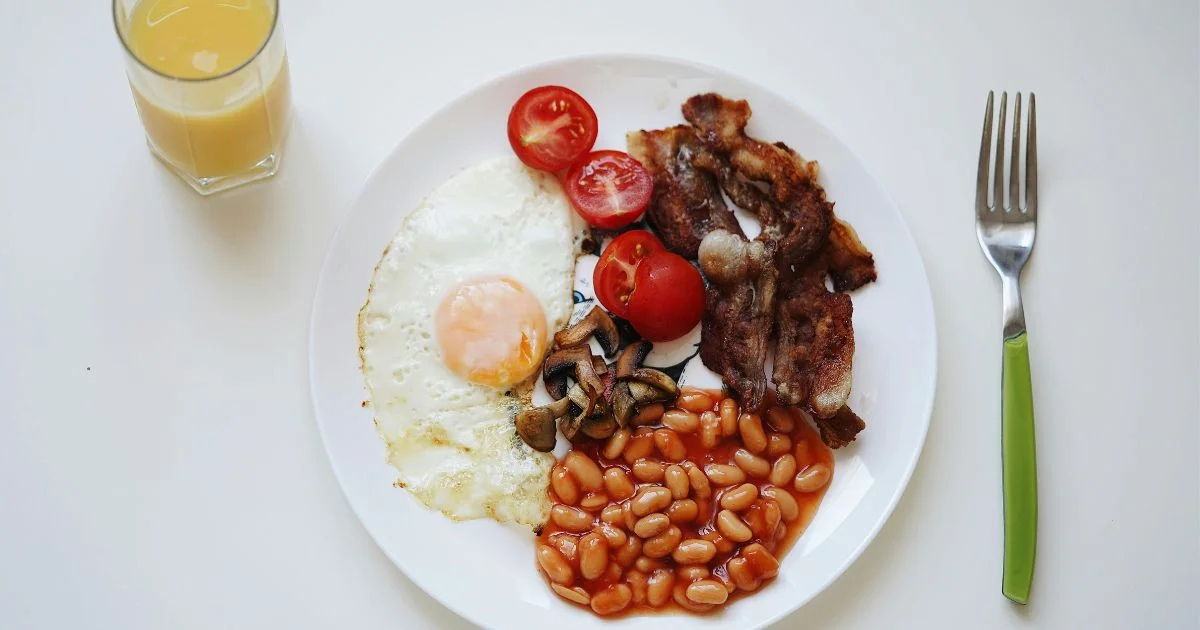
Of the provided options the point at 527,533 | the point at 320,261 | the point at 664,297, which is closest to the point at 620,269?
the point at 664,297

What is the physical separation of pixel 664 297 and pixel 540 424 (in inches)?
19.2

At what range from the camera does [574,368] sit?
2.72m

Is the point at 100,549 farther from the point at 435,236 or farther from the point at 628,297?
the point at 628,297

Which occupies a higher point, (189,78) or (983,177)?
(983,177)

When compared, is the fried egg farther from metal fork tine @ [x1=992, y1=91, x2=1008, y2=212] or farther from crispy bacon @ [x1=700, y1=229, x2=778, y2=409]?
metal fork tine @ [x1=992, y1=91, x2=1008, y2=212]

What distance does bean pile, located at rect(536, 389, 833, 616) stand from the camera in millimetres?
2598

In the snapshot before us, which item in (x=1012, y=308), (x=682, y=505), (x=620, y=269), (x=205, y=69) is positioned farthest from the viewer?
(x=1012, y=308)

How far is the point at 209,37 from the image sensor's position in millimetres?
2525

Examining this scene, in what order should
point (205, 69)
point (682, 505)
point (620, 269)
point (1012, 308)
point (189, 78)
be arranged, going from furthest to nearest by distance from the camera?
point (1012, 308), point (620, 269), point (682, 505), point (205, 69), point (189, 78)

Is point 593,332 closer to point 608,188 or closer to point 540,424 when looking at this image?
point 540,424

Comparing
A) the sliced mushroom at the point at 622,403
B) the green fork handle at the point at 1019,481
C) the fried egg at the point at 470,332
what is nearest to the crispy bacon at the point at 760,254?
the sliced mushroom at the point at 622,403

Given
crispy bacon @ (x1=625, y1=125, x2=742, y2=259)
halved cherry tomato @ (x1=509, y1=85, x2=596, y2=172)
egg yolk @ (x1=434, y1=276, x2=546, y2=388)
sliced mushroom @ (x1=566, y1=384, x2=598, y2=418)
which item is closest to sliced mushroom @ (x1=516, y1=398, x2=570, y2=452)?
sliced mushroom @ (x1=566, y1=384, x2=598, y2=418)

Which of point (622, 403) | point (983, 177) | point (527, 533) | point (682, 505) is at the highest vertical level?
point (983, 177)

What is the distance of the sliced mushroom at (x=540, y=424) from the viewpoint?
2.66m
